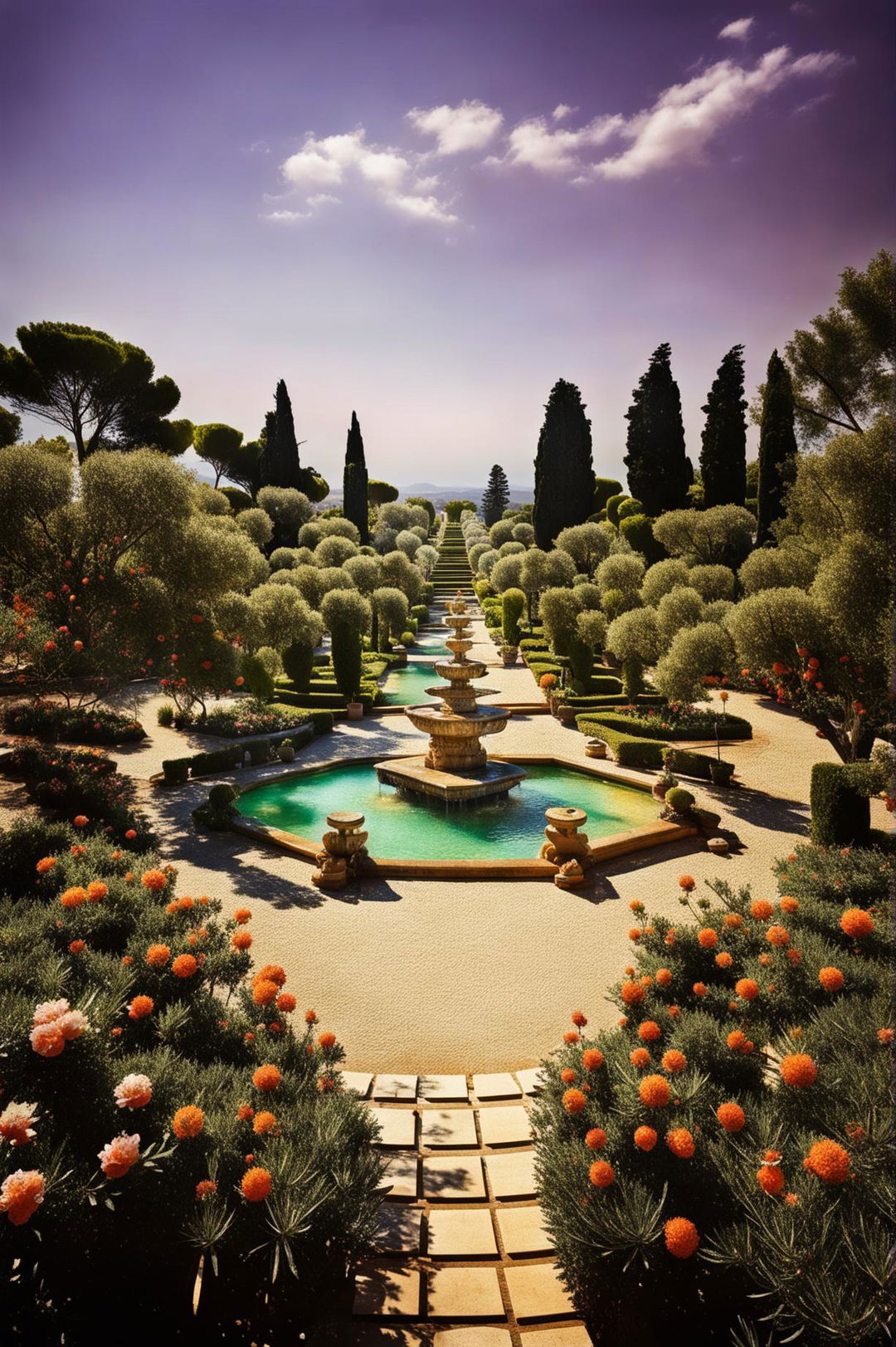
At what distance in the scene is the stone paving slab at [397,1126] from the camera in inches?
240

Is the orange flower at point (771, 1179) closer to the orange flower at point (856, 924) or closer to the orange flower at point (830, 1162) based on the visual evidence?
the orange flower at point (830, 1162)

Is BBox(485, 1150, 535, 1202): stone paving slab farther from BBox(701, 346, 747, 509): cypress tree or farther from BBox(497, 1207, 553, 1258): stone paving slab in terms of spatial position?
BBox(701, 346, 747, 509): cypress tree

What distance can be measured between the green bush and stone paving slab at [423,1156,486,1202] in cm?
924

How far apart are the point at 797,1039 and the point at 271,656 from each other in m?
23.2

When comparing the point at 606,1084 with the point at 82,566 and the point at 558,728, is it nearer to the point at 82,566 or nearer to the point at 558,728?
the point at 82,566

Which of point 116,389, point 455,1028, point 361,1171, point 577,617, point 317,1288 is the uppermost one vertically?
point 116,389

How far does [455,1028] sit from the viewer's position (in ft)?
26.3

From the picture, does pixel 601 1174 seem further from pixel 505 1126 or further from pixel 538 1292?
pixel 505 1126

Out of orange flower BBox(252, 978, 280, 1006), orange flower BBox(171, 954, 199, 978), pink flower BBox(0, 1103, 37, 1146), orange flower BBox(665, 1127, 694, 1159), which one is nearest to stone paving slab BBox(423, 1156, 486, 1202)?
orange flower BBox(252, 978, 280, 1006)

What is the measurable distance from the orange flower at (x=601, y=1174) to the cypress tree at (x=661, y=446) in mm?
42298

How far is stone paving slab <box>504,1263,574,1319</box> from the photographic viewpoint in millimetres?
4328

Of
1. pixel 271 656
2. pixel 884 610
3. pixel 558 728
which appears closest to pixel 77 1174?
pixel 884 610

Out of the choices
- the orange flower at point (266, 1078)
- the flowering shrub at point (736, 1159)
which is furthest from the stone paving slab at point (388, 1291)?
the orange flower at point (266, 1078)

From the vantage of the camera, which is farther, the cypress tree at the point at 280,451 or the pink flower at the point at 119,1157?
the cypress tree at the point at 280,451
